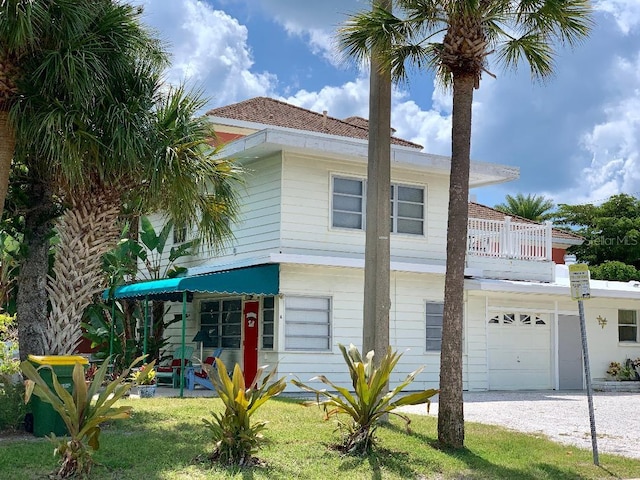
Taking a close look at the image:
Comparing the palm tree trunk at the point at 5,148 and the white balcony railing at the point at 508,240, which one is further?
the white balcony railing at the point at 508,240

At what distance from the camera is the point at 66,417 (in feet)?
26.7

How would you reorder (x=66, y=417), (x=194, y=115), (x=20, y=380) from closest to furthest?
(x=66, y=417)
(x=20, y=380)
(x=194, y=115)

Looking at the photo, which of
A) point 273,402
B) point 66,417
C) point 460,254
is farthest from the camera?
point 273,402

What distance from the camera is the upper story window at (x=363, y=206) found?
19.2m

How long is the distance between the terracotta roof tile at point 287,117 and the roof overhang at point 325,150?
5046 mm

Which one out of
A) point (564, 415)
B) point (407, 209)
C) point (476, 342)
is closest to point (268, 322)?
point (407, 209)

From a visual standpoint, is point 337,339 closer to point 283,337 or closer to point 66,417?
point 283,337

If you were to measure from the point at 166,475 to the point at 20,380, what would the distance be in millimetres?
4796

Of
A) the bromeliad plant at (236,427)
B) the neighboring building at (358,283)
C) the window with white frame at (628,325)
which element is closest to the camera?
the bromeliad plant at (236,427)

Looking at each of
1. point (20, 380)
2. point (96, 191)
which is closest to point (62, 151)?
point (96, 191)

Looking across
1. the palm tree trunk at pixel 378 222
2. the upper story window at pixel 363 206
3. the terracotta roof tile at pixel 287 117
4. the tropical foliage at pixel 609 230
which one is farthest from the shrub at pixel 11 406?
the tropical foliage at pixel 609 230

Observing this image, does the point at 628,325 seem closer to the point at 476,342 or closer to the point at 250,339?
the point at 476,342

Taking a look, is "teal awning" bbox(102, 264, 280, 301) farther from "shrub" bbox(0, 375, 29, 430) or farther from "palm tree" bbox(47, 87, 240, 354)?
"shrub" bbox(0, 375, 29, 430)

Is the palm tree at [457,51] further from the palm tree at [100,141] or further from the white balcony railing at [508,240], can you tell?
the white balcony railing at [508,240]
